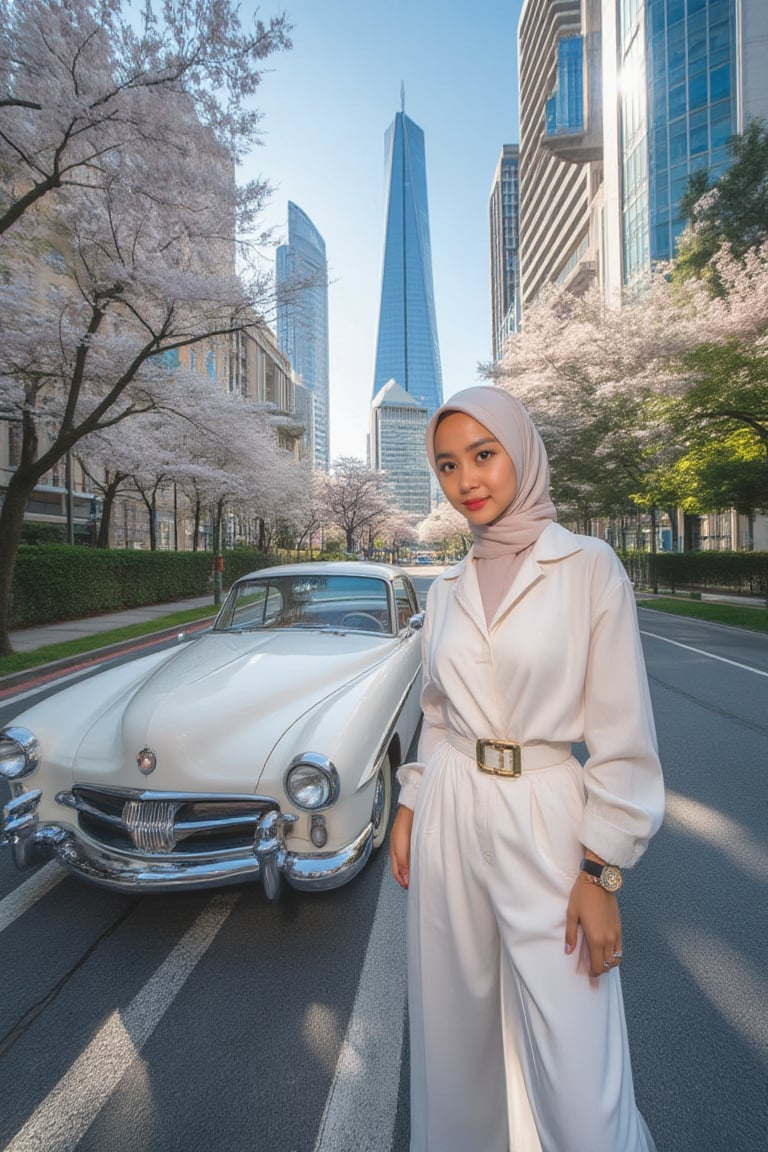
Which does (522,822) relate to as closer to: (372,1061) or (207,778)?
(372,1061)

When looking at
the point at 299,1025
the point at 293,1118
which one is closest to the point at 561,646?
the point at 293,1118

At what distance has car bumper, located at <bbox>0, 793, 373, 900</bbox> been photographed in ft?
7.78

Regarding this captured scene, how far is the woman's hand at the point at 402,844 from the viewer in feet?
4.93

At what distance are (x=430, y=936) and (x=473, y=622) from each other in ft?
2.28

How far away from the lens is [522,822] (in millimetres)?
1215

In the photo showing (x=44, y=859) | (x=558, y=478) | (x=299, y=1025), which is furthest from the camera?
(x=558, y=478)

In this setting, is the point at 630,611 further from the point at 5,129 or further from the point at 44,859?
the point at 5,129

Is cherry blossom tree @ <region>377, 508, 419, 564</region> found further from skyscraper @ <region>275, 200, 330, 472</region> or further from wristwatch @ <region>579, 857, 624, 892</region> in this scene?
wristwatch @ <region>579, 857, 624, 892</region>

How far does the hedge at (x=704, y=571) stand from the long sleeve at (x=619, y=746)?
913 inches

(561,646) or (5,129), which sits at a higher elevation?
(5,129)

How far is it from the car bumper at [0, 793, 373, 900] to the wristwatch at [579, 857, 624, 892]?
1.54 metres

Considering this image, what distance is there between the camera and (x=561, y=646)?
1212mm

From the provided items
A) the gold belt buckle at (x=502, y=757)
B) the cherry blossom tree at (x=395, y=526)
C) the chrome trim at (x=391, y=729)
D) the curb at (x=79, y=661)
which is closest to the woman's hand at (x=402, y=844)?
the gold belt buckle at (x=502, y=757)

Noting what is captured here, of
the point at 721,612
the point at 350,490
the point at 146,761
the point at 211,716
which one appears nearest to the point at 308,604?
the point at 211,716
